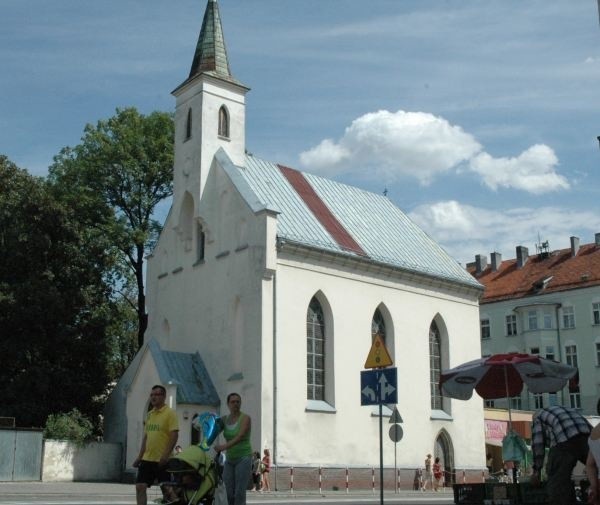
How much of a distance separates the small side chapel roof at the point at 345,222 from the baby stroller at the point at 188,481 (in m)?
22.2

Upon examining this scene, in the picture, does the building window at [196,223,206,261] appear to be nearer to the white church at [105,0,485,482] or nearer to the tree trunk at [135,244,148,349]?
the white church at [105,0,485,482]

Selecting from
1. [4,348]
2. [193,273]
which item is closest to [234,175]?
[193,273]

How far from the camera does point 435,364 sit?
121 feet

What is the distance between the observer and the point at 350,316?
3319 centimetres

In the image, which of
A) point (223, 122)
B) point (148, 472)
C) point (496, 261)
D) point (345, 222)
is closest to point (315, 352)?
point (345, 222)

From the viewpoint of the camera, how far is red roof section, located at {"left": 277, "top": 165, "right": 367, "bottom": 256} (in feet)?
113

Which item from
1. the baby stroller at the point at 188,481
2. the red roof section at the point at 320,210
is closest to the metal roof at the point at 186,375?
the red roof section at the point at 320,210

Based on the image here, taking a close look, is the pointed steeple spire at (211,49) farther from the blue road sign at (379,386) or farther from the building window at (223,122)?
the blue road sign at (379,386)

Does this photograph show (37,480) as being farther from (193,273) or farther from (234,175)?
(234,175)

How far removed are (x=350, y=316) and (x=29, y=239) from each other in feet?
46.4

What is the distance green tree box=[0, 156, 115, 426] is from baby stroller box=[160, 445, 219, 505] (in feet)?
86.9

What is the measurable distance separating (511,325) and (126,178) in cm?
2740

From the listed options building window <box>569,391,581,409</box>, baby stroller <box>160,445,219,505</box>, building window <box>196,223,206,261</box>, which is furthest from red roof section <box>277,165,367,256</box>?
baby stroller <box>160,445,219,505</box>

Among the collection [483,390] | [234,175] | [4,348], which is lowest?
[483,390]
